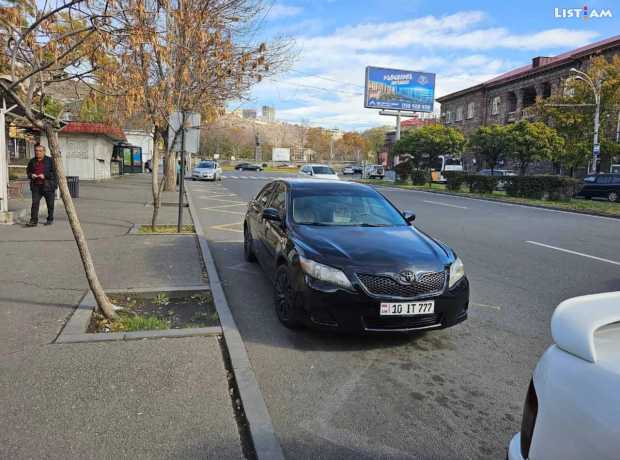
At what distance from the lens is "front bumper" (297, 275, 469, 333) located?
417 centimetres

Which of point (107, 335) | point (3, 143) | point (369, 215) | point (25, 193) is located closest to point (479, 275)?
point (369, 215)

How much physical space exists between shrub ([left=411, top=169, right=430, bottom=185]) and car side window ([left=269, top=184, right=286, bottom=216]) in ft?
103

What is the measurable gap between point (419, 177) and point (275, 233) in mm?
32816

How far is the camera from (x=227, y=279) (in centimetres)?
689

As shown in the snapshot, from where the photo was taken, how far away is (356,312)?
164 inches

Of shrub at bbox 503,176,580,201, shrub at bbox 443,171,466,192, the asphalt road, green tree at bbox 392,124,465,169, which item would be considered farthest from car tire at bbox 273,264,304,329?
green tree at bbox 392,124,465,169

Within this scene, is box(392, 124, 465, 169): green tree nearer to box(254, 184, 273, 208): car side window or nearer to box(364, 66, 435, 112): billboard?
box(364, 66, 435, 112): billboard

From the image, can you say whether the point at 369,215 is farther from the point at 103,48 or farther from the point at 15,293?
the point at 15,293

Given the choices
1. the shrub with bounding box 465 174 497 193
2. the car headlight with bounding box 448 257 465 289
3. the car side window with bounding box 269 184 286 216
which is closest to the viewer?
the car headlight with bounding box 448 257 465 289

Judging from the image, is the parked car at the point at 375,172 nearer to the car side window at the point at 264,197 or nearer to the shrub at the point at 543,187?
the shrub at the point at 543,187

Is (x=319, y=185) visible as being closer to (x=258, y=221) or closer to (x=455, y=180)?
(x=258, y=221)

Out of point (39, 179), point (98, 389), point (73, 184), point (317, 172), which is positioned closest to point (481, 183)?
point (317, 172)

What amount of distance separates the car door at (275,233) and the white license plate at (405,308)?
1.53 metres

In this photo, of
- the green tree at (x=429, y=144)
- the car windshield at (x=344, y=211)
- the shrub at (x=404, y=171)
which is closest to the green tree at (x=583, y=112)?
the green tree at (x=429, y=144)
